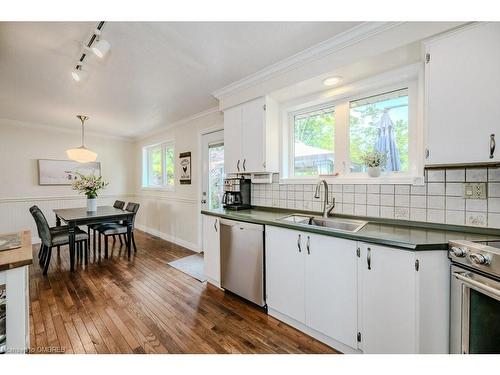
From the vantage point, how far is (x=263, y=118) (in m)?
2.41

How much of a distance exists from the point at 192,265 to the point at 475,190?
123 inches

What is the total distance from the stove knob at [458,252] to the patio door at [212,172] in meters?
2.87

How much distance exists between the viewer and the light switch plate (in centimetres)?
151

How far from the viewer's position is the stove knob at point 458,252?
3.83ft

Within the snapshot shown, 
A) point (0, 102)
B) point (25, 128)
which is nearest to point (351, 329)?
point (0, 102)

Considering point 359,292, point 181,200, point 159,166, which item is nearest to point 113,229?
point 181,200

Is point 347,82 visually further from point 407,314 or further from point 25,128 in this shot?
point 25,128

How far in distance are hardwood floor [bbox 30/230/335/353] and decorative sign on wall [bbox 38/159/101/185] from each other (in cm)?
220

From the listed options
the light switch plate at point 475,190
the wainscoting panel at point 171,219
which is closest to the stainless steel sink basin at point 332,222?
the light switch plate at point 475,190

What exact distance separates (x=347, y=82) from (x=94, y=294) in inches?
134

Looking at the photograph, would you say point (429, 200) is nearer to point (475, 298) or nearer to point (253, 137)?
point (475, 298)

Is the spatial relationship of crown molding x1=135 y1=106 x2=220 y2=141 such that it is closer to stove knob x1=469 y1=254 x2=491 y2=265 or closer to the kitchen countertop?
the kitchen countertop

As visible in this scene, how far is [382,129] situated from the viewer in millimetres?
2014

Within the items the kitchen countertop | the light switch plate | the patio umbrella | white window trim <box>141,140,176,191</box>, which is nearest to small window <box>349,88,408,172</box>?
the patio umbrella
